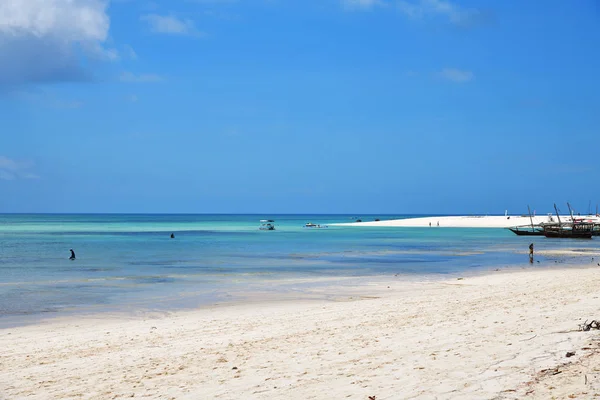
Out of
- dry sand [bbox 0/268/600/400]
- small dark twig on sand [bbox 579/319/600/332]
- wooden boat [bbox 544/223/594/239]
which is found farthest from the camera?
wooden boat [bbox 544/223/594/239]

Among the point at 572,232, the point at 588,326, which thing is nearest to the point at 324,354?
the point at 588,326

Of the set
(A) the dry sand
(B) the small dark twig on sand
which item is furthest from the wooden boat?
(B) the small dark twig on sand

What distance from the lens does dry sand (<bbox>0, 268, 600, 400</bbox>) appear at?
8305 millimetres

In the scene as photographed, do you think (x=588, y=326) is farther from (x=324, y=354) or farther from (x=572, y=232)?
(x=572, y=232)

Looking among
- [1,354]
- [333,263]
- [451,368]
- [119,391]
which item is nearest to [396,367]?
[451,368]

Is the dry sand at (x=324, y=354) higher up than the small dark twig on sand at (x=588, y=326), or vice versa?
the small dark twig on sand at (x=588, y=326)

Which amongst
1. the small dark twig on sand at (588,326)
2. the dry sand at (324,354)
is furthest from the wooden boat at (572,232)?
the small dark twig on sand at (588,326)

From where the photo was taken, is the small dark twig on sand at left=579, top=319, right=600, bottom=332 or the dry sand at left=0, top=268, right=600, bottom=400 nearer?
the dry sand at left=0, top=268, right=600, bottom=400

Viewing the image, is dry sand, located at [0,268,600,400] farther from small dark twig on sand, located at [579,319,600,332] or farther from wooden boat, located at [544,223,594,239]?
wooden boat, located at [544,223,594,239]

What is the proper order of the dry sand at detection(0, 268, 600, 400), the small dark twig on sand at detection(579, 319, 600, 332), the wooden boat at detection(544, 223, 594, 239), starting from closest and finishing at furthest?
A: the dry sand at detection(0, 268, 600, 400), the small dark twig on sand at detection(579, 319, 600, 332), the wooden boat at detection(544, 223, 594, 239)

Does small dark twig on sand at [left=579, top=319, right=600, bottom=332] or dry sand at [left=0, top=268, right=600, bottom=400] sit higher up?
small dark twig on sand at [left=579, top=319, right=600, bottom=332]

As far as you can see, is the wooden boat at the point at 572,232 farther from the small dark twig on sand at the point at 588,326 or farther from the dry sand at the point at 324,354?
the small dark twig on sand at the point at 588,326

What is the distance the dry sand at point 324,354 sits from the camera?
8305 mm

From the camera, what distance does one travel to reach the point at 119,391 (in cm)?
897
